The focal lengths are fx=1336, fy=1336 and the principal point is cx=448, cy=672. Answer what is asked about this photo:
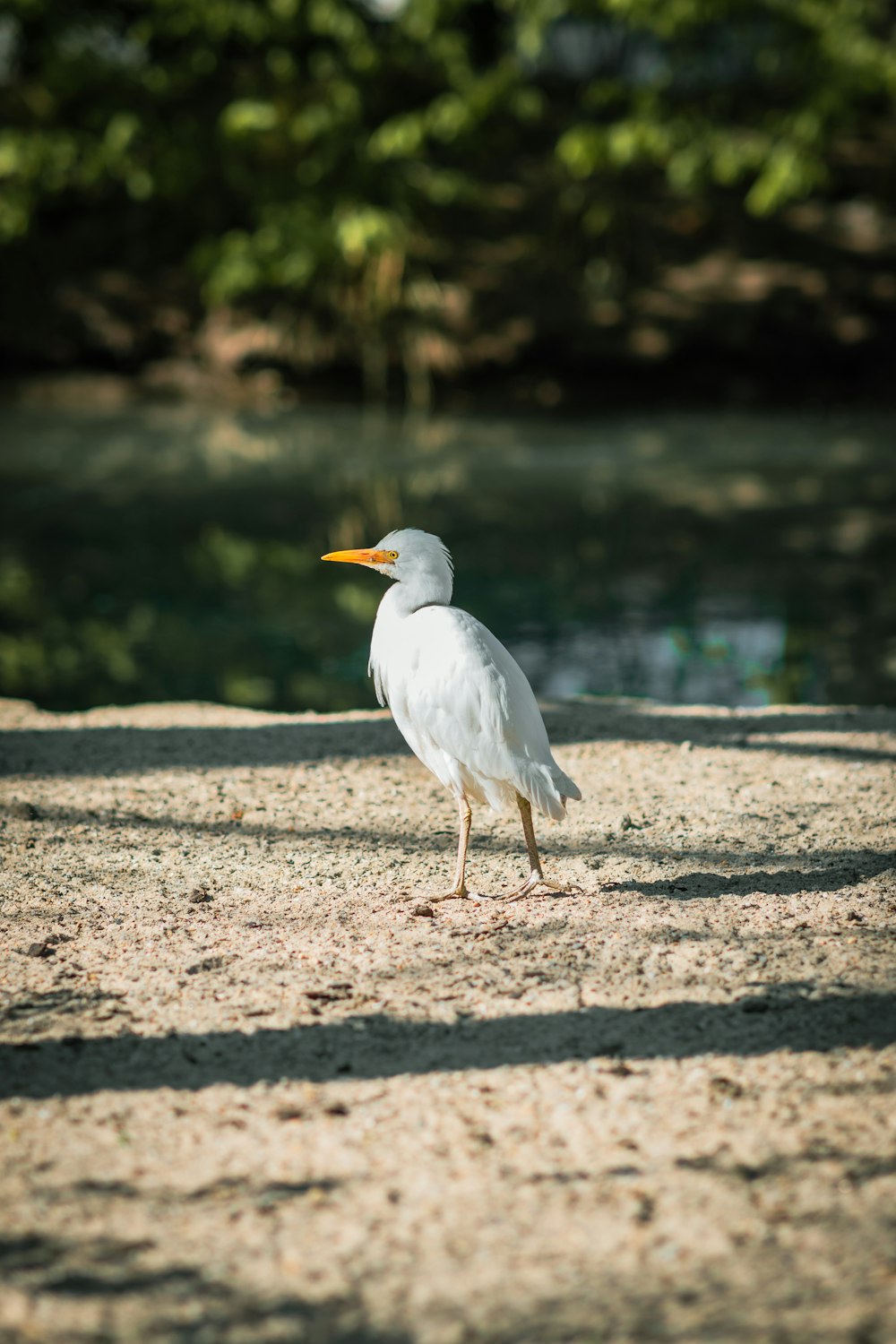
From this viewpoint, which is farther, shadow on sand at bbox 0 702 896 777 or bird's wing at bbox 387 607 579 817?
shadow on sand at bbox 0 702 896 777

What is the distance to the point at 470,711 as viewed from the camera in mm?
3910

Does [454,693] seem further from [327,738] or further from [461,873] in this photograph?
[327,738]

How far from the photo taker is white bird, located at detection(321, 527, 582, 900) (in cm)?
389

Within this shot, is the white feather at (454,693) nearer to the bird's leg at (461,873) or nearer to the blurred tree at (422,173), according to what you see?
the bird's leg at (461,873)

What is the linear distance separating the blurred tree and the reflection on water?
350cm

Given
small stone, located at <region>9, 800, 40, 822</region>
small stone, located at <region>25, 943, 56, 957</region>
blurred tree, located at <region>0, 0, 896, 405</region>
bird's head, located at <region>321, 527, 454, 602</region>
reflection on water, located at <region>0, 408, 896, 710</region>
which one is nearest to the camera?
small stone, located at <region>25, 943, 56, 957</region>

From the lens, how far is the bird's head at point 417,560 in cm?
412

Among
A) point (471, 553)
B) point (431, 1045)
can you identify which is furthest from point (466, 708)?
point (471, 553)

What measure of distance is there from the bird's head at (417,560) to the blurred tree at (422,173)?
15.8 meters

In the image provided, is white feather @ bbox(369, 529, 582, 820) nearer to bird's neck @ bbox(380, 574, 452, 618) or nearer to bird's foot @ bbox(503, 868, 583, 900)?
bird's neck @ bbox(380, 574, 452, 618)

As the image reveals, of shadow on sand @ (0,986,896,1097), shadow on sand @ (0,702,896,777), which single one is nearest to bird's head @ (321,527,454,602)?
shadow on sand @ (0,986,896,1097)

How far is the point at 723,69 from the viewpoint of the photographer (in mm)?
22578

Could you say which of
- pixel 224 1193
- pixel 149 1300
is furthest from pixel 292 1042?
pixel 149 1300

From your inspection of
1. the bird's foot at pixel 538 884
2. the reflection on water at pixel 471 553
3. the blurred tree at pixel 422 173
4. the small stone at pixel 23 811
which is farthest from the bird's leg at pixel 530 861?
the blurred tree at pixel 422 173
